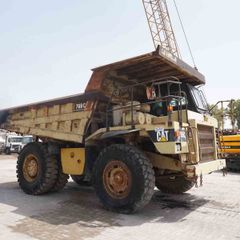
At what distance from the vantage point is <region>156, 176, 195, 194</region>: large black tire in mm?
8500

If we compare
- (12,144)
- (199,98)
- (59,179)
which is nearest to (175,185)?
(199,98)

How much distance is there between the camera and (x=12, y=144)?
3209 centimetres

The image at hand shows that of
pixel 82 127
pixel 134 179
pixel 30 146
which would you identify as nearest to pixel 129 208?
pixel 134 179

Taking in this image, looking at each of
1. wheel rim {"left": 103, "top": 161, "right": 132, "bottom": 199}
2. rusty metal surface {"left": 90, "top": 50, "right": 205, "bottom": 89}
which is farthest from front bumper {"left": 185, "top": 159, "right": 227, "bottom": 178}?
rusty metal surface {"left": 90, "top": 50, "right": 205, "bottom": 89}

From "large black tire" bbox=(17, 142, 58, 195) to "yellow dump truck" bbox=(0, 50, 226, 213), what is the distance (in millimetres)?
26

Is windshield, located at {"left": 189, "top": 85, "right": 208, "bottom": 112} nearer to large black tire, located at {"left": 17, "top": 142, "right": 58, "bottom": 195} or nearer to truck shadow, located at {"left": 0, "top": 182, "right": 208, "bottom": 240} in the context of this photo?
truck shadow, located at {"left": 0, "top": 182, "right": 208, "bottom": 240}

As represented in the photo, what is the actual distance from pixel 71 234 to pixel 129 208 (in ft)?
5.15

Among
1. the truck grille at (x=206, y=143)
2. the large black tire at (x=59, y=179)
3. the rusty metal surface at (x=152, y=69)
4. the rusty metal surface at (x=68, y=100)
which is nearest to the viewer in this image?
the rusty metal surface at (x=152, y=69)

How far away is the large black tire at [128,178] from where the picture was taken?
6238mm

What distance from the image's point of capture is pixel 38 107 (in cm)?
920

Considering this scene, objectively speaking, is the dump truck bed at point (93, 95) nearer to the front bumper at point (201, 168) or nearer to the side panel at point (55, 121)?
the side panel at point (55, 121)

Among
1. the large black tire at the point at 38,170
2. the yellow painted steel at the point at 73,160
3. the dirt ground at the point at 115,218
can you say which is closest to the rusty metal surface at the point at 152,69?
the yellow painted steel at the point at 73,160

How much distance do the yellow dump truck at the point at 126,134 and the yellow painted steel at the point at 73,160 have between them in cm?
2

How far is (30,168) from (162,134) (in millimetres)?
4295
